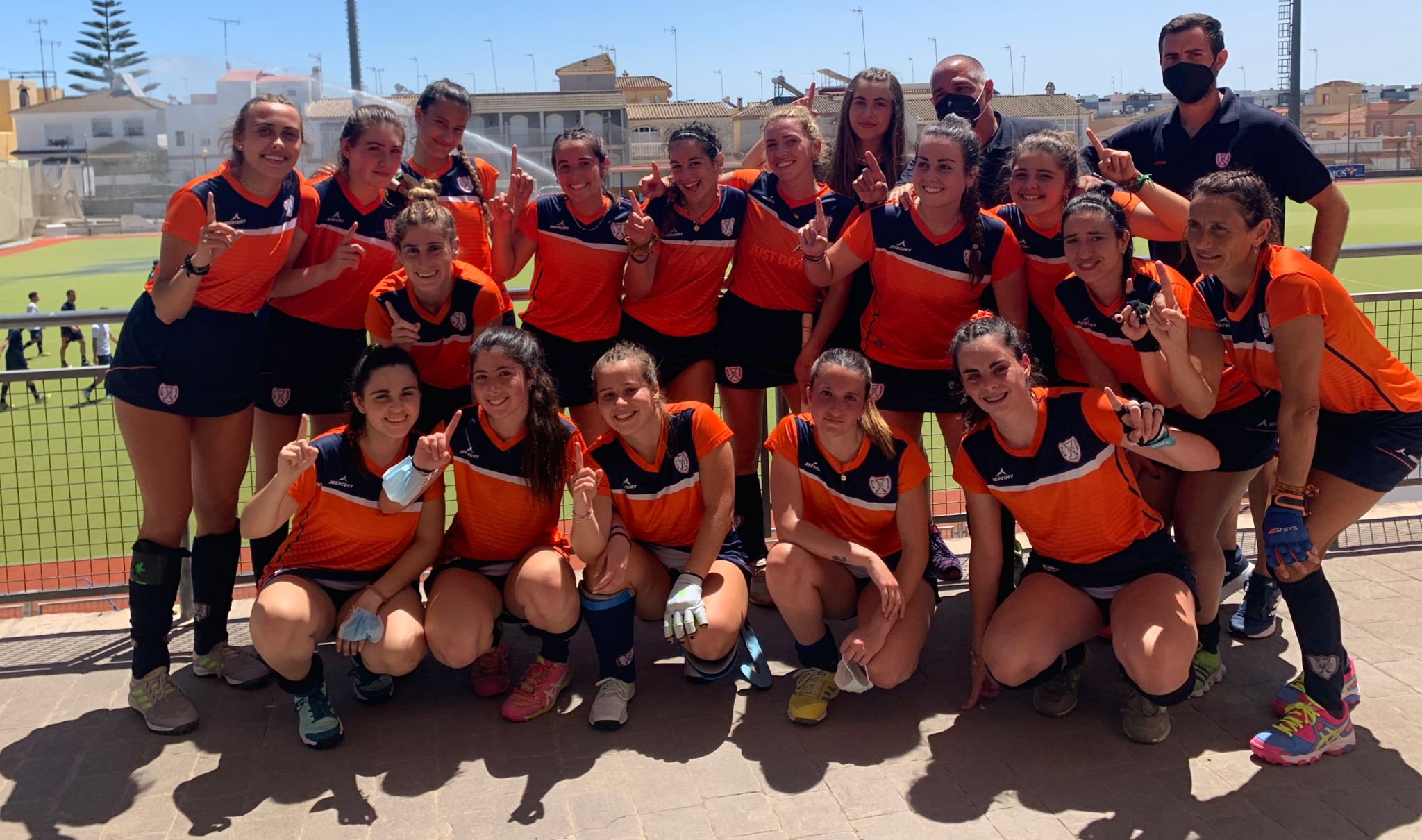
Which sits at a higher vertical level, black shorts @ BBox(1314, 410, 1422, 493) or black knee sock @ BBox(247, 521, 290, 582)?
black shorts @ BBox(1314, 410, 1422, 493)

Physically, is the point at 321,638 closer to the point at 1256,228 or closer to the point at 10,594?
the point at 10,594

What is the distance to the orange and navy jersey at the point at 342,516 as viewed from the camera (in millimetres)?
3678

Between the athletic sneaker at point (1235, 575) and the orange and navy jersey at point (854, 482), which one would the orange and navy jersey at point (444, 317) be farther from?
the athletic sneaker at point (1235, 575)

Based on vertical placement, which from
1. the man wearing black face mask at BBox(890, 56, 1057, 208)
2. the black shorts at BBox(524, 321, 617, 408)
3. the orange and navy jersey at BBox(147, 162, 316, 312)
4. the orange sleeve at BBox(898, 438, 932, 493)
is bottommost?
the orange sleeve at BBox(898, 438, 932, 493)

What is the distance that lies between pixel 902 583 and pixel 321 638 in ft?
6.40

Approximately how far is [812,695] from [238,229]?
2.55 metres

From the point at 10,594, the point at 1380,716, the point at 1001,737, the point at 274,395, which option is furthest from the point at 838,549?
the point at 10,594

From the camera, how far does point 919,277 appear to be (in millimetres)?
4160

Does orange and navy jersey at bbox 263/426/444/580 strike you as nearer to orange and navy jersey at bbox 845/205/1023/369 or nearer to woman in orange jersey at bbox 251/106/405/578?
woman in orange jersey at bbox 251/106/405/578

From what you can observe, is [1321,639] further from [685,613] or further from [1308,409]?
[685,613]

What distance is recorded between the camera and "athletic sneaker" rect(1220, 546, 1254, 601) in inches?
166

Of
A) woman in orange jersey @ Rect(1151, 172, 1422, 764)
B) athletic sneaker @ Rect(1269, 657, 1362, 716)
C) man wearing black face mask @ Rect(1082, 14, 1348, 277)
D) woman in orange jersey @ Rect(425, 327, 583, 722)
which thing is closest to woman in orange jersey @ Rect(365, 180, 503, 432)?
woman in orange jersey @ Rect(425, 327, 583, 722)

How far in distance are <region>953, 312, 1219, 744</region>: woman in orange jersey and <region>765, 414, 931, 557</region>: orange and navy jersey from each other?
7.7 inches

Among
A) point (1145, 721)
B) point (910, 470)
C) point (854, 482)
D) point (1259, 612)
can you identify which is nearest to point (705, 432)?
point (854, 482)
